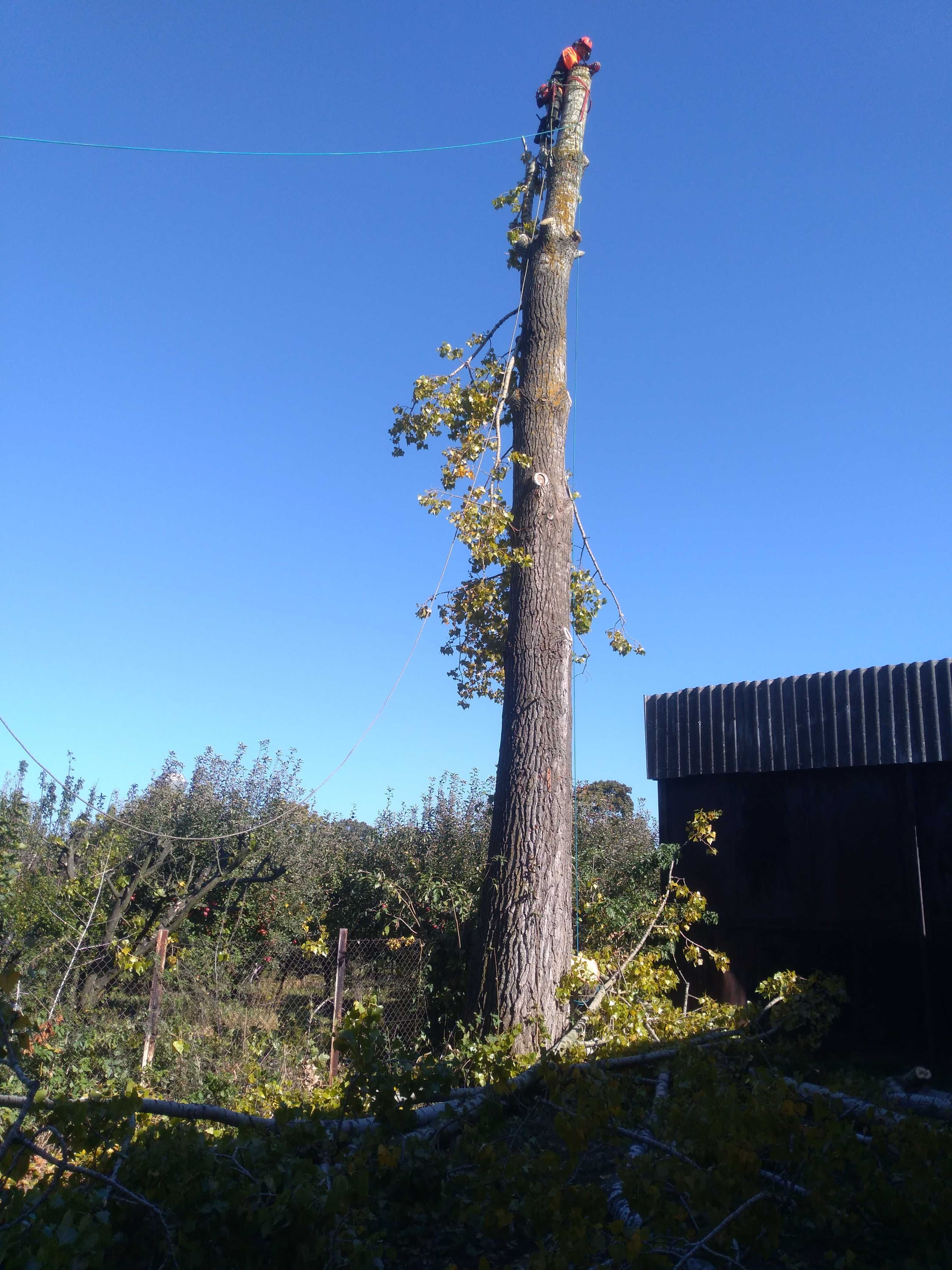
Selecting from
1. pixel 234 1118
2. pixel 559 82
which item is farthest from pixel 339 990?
pixel 559 82

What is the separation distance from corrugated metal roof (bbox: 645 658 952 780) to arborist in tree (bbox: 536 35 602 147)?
5.98 metres

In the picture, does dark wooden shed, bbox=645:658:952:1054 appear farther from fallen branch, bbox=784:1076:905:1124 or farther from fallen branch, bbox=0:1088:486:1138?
fallen branch, bbox=0:1088:486:1138

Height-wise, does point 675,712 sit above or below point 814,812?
above

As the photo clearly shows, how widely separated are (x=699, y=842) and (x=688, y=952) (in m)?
1.22

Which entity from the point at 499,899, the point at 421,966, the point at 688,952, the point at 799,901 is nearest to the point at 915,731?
the point at 799,901

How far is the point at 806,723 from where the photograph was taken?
8.78 metres

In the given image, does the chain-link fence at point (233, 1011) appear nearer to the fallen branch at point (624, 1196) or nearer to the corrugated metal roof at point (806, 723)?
the fallen branch at point (624, 1196)

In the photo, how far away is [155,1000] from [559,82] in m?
9.32

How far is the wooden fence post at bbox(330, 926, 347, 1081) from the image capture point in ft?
22.6

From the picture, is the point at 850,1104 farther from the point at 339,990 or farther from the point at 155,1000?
the point at 155,1000

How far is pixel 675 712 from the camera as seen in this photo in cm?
958

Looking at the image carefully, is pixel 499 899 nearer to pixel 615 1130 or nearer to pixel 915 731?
pixel 615 1130

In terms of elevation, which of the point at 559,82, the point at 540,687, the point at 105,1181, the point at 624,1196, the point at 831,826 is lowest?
the point at 624,1196

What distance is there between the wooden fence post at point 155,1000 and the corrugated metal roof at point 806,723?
5236 millimetres
